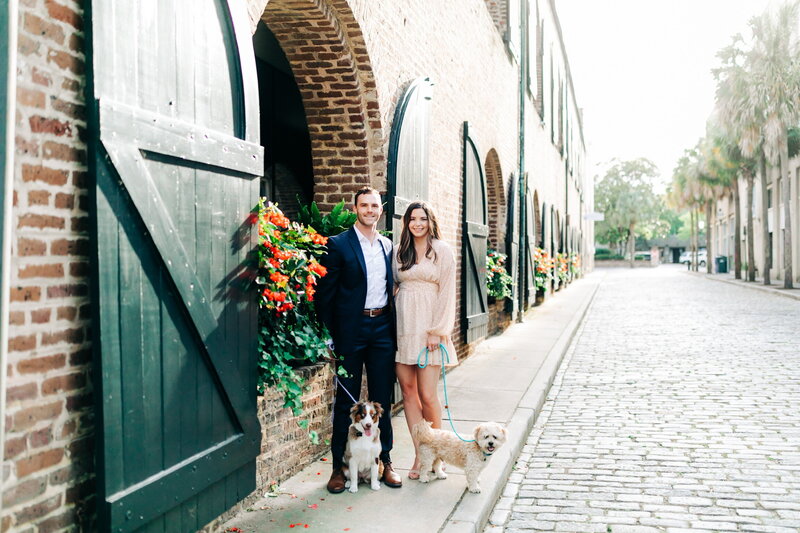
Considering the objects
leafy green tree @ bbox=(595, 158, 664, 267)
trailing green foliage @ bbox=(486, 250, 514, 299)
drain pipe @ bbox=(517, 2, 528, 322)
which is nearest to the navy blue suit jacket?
trailing green foliage @ bbox=(486, 250, 514, 299)

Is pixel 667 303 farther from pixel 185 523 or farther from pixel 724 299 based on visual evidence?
pixel 185 523

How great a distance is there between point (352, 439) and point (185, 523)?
4.44 ft

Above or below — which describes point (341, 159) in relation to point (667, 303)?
above

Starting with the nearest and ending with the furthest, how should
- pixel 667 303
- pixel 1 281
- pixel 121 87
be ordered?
pixel 1 281 → pixel 121 87 → pixel 667 303

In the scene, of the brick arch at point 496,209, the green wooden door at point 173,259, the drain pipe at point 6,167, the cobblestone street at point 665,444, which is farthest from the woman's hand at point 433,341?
the brick arch at point 496,209

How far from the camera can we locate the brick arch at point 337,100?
5902 mm

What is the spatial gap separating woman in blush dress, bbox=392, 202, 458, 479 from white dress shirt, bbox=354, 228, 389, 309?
0.45 feet

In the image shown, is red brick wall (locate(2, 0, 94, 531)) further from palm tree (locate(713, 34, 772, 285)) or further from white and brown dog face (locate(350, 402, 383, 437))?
palm tree (locate(713, 34, 772, 285))

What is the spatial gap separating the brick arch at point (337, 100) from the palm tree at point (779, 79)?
24.2 m

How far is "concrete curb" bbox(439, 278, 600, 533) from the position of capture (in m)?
4.12

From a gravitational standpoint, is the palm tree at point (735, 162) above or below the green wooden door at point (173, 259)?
above

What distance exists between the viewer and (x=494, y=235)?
46.3 ft

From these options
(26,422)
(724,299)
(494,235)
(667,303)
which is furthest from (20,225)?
(724,299)

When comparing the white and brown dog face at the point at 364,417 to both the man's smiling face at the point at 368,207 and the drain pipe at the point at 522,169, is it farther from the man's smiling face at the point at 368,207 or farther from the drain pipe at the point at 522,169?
Result: the drain pipe at the point at 522,169
